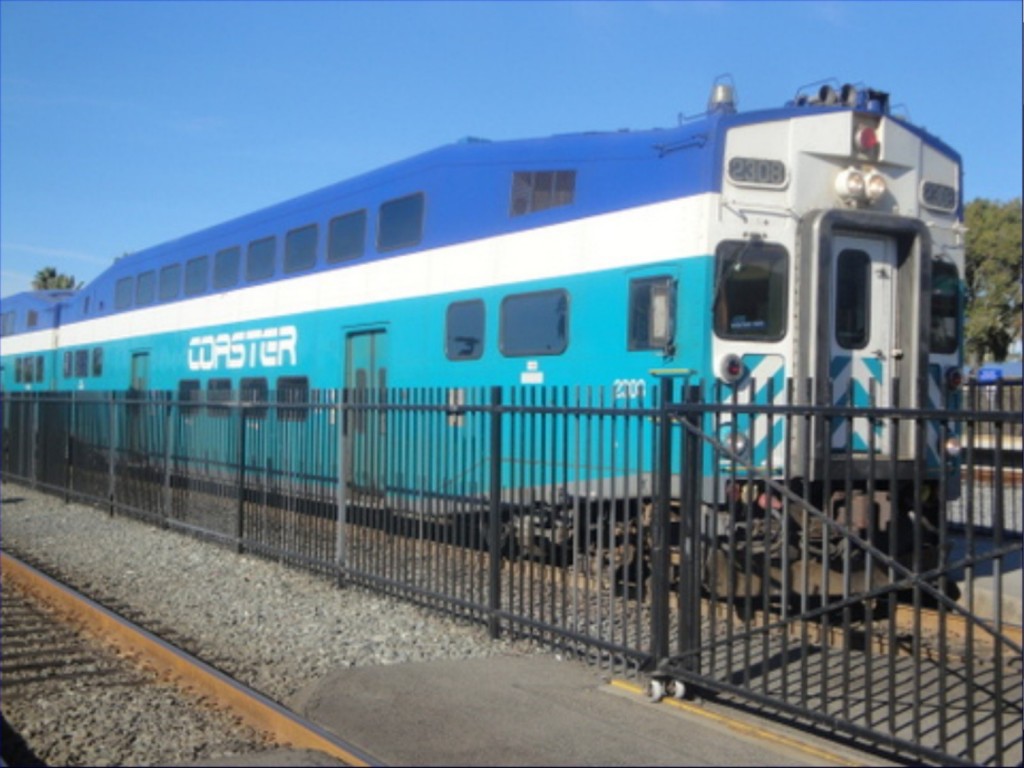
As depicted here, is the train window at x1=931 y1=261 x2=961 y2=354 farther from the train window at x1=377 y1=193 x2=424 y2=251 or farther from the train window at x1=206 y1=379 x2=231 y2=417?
Answer: the train window at x1=206 y1=379 x2=231 y2=417

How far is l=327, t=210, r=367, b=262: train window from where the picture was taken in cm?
1338

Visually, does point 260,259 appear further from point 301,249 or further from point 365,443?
point 365,443

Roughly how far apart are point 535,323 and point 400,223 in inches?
120

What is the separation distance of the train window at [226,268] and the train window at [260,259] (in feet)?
1.50

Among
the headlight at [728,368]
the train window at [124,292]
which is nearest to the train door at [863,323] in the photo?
the headlight at [728,368]

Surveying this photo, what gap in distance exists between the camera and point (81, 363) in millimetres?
23844

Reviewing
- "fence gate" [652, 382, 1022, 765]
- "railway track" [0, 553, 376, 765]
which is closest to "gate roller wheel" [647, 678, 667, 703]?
"fence gate" [652, 382, 1022, 765]

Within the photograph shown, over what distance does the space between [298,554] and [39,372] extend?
19452 mm

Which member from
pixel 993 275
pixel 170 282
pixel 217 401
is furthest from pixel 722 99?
pixel 993 275

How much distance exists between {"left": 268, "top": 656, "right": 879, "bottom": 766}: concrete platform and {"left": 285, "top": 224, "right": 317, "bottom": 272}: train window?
8.58 meters

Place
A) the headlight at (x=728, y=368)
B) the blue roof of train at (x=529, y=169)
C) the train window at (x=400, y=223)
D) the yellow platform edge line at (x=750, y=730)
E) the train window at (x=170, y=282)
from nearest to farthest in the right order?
1. the yellow platform edge line at (x=750, y=730)
2. the headlight at (x=728, y=368)
3. the blue roof of train at (x=529, y=169)
4. the train window at (x=400, y=223)
5. the train window at (x=170, y=282)

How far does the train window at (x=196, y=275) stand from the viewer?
17922 millimetres

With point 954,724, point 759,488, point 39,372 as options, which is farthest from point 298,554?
point 39,372

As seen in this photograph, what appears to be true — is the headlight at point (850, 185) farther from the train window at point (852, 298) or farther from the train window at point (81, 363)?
the train window at point (81, 363)
